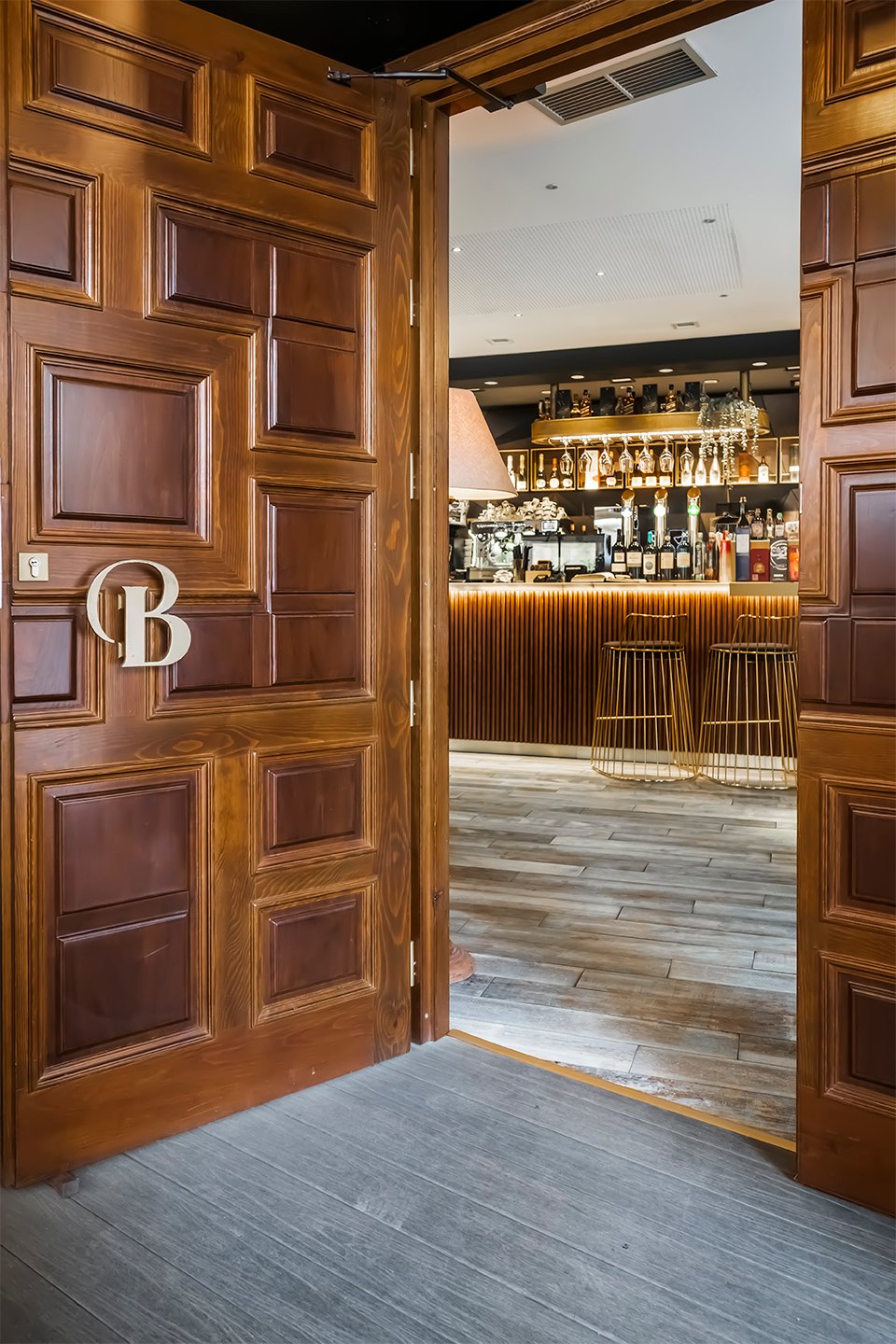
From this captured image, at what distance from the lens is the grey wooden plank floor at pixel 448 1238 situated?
1.66 meters

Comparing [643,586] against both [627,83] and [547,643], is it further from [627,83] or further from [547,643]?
[627,83]

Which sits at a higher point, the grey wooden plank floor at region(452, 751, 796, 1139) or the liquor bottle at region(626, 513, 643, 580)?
the liquor bottle at region(626, 513, 643, 580)

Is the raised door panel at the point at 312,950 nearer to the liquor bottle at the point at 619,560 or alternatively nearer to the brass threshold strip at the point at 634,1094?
the brass threshold strip at the point at 634,1094

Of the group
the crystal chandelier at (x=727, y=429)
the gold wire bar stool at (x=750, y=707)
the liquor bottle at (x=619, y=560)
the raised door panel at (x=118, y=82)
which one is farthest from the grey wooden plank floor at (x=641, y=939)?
the crystal chandelier at (x=727, y=429)

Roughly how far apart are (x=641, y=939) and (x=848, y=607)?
1942 millimetres

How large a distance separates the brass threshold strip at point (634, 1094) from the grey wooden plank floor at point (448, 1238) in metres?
0.03

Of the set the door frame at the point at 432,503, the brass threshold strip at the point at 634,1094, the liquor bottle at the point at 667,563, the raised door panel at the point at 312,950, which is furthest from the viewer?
the liquor bottle at the point at 667,563

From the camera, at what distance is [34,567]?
6.72 ft

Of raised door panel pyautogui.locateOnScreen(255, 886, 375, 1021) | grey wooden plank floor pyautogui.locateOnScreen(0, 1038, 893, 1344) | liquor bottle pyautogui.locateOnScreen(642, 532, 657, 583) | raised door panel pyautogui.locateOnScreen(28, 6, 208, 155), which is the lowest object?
grey wooden plank floor pyautogui.locateOnScreen(0, 1038, 893, 1344)

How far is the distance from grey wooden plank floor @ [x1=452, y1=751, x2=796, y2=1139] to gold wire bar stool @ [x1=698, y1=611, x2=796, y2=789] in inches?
28.7

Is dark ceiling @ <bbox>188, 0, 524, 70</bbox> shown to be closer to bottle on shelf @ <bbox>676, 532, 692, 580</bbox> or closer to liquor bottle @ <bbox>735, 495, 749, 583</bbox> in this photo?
liquor bottle @ <bbox>735, 495, 749, 583</bbox>

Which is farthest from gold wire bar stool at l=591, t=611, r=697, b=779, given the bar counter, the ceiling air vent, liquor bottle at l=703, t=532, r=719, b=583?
the ceiling air vent

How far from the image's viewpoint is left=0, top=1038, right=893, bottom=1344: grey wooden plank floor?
1.66 m

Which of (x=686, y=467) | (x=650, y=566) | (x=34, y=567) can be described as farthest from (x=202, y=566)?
(x=686, y=467)
